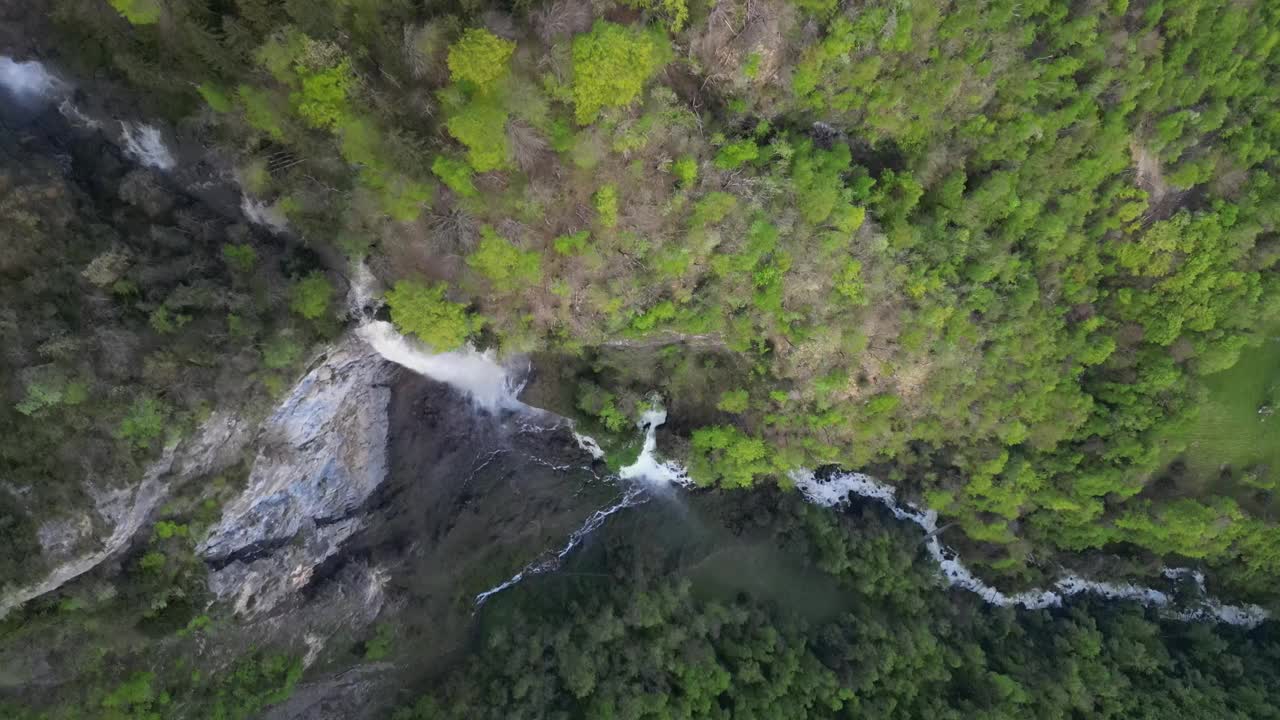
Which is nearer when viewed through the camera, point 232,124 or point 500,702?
point 232,124

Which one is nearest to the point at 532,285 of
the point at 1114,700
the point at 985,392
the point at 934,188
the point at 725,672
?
the point at 934,188

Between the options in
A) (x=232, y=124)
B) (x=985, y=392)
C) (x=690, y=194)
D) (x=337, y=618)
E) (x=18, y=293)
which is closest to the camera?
(x=18, y=293)

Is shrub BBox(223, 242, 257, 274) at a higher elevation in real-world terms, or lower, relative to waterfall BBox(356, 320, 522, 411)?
higher

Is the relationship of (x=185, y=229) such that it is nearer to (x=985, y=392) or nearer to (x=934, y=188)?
(x=934, y=188)

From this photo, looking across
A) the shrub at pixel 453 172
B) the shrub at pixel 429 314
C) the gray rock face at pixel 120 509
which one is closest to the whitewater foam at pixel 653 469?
the shrub at pixel 429 314

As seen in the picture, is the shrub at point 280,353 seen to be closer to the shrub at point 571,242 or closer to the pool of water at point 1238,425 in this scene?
the shrub at point 571,242

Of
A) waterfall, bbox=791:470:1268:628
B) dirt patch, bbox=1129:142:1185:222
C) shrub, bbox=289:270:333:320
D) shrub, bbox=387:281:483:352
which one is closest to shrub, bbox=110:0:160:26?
shrub, bbox=289:270:333:320

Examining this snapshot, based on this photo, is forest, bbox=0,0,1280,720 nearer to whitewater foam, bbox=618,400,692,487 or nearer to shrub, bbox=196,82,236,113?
shrub, bbox=196,82,236,113
